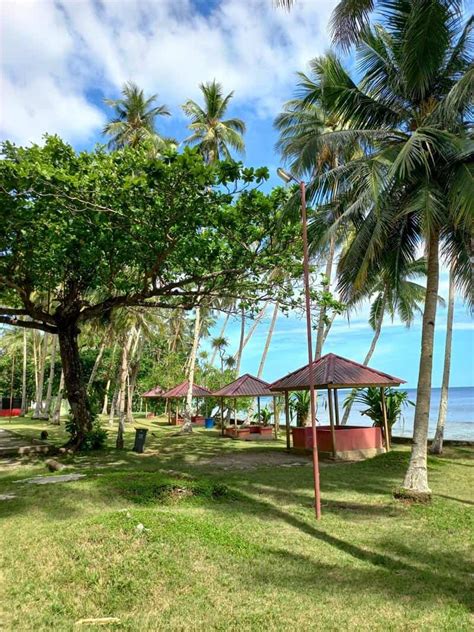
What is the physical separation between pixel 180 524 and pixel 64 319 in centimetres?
1020

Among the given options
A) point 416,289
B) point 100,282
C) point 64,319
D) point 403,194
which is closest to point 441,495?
point 403,194

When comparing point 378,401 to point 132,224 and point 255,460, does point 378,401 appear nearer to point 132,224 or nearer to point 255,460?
point 255,460

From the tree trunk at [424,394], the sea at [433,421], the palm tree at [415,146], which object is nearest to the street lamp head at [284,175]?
the palm tree at [415,146]

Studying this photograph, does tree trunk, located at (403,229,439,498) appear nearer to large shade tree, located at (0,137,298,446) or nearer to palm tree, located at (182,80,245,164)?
large shade tree, located at (0,137,298,446)

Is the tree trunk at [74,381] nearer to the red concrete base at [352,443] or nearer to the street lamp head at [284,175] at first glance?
the red concrete base at [352,443]

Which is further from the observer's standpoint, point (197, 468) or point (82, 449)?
point (82, 449)

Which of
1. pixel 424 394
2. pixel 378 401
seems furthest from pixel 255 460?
pixel 424 394

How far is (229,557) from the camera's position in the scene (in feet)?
17.4

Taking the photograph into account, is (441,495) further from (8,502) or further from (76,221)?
(76,221)

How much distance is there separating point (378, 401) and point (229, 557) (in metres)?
12.9

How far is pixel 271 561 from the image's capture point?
17.2ft

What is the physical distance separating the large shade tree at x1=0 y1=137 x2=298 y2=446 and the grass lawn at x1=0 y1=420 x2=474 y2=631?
529 cm

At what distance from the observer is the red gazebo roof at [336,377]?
14.4m

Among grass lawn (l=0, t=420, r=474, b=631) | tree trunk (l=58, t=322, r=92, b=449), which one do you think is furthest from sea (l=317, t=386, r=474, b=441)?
grass lawn (l=0, t=420, r=474, b=631)
